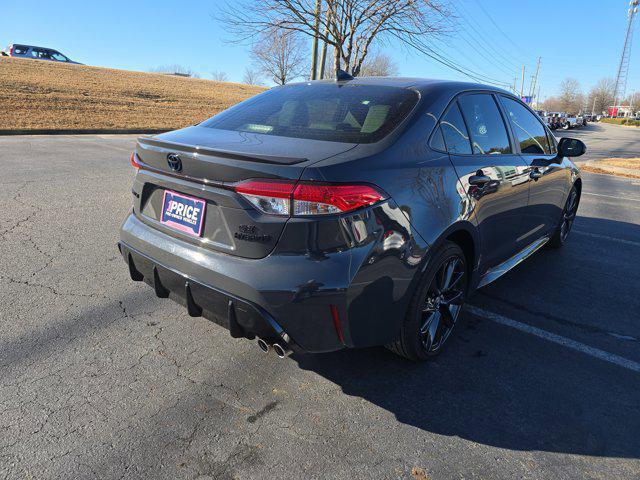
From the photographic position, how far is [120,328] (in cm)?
307

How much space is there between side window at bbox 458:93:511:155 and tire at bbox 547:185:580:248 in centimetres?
202

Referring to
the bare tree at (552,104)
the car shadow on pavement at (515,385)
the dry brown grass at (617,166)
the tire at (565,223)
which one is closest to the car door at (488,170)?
the car shadow on pavement at (515,385)

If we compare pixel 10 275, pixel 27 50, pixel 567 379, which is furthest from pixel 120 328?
pixel 27 50

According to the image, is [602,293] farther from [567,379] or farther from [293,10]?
[293,10]

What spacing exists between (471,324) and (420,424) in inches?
49.6

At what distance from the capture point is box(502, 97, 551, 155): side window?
3.79 m

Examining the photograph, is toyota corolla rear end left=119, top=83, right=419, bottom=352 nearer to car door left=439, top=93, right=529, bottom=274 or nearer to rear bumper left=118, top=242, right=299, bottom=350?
rear bumper left=118, top=242, right=299, bottom=350

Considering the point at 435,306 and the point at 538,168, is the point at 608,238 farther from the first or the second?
the point at 435,306

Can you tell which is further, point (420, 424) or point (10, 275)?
point (10, 275)

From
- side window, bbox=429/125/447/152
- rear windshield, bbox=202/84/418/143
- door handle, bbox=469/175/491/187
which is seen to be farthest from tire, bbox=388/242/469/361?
rear windshield, bbox=202/84/418/143

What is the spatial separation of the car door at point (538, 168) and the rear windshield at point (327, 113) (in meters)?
1.38

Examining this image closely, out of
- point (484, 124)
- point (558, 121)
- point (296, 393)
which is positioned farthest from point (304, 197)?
point (558, 121)

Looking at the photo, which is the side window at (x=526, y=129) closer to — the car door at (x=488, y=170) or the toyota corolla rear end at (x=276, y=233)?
the car door at (x=488, y=170)

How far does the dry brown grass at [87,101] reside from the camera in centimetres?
1681
